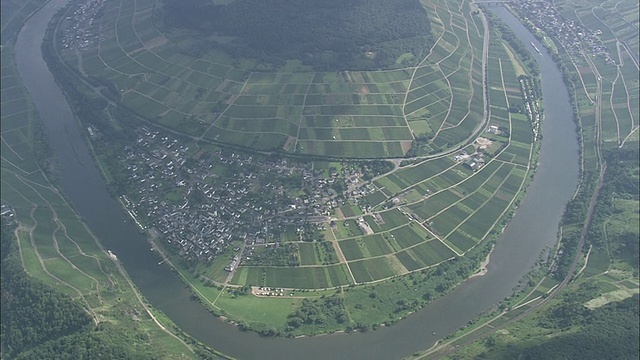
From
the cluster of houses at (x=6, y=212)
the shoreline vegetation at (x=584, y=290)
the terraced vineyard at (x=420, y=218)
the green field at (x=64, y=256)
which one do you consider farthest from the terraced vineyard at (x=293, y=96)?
the cluster of houses at (x=6, y=212)

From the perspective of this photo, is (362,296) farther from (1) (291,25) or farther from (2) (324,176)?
(1) (291,25)

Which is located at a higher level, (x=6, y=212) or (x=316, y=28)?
(x=316, y=28)

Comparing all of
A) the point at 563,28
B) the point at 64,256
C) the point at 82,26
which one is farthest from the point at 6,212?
the point at 563,28

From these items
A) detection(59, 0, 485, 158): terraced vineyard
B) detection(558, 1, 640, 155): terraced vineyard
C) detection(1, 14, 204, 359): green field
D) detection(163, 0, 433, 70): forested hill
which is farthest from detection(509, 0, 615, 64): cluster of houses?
detection(1, 14, 204, 359): green field

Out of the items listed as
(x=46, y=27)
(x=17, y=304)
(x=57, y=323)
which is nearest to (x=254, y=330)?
(x=57, y=323)

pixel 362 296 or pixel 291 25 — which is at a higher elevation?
pixel 291 25

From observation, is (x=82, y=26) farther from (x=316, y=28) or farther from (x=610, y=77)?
(x=610, y=77)

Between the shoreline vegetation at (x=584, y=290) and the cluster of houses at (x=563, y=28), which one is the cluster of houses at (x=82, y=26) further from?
the cluster of houses at (x=563, y=28)
